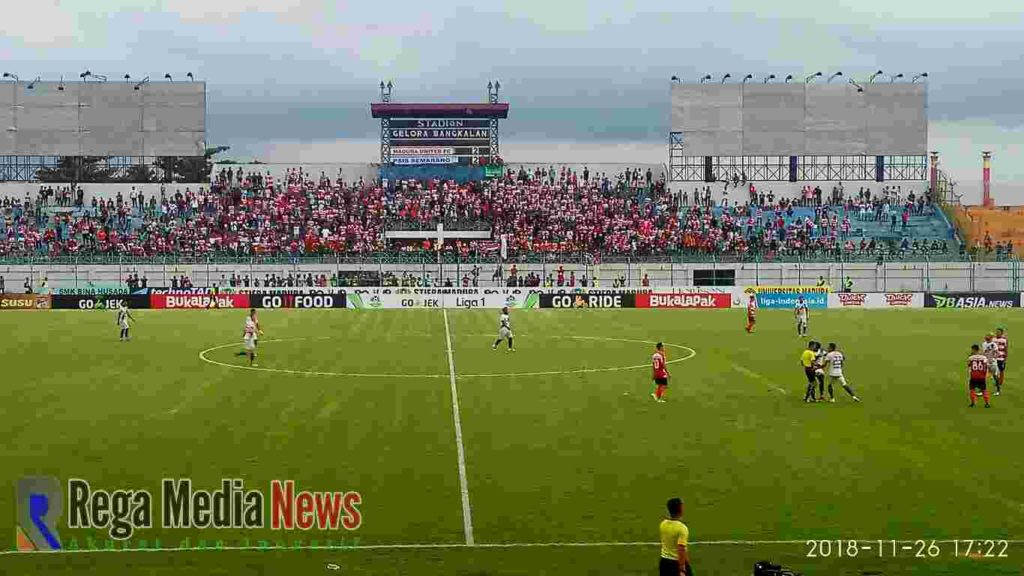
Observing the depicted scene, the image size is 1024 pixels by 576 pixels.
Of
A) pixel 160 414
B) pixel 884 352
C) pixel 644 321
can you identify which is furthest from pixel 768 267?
pixel 160 414

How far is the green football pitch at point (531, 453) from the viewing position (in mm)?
16000

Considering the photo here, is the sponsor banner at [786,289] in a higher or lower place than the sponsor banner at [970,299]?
higher

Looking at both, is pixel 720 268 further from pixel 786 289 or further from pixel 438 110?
pixel 438 110

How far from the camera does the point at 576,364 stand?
128 ft

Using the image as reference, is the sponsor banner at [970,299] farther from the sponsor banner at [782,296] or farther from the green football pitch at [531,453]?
the green football pitch at [531,453]

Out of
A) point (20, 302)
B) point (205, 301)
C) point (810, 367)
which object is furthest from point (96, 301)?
point (810, 367)

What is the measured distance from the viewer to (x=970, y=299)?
2987 inches

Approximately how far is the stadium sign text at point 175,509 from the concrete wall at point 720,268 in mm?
60914

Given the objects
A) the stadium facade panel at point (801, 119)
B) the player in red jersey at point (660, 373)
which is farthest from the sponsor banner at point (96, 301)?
the player in red jersey at point (660, 373)

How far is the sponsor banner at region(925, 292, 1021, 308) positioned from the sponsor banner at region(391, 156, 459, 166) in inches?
1702

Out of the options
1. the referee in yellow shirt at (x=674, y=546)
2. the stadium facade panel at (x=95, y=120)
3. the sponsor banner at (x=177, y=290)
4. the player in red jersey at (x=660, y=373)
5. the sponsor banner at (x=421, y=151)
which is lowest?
the referee in yellow shirt at (x=674, y=546)

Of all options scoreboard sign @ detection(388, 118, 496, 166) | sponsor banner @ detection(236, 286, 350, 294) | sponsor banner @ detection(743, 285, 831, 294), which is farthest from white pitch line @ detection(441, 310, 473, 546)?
scoreboard sign @ detection(388, 118, 496, 166)

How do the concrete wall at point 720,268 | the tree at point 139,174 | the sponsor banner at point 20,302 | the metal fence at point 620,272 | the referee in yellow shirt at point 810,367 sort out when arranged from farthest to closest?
the tree at point 139,174
the metal fence at point 620,272
the concrete wall at point 720,268
the sponsor banner at point 20,302
the referee in yellow shirt at point 810,367

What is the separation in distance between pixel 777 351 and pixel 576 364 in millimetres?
9119
